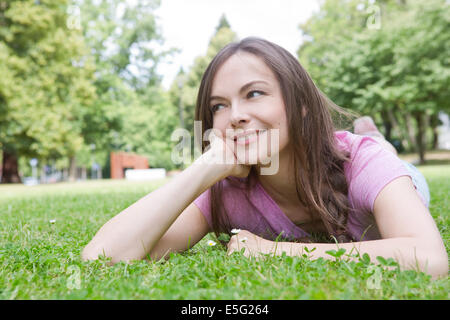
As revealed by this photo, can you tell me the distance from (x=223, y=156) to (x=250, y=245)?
548 millimetres

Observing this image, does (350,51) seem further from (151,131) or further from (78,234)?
(78,234)

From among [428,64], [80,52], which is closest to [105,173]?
[80,52]

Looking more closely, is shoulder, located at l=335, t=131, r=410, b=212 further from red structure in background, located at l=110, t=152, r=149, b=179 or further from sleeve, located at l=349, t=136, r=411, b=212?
red structure in background, located at l=110, t=152, r=149, b=179

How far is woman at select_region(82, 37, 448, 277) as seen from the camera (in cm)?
196

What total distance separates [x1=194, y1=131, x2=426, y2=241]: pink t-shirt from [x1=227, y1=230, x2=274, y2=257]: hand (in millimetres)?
410

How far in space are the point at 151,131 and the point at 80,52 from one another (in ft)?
38.6

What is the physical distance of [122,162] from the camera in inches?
1348

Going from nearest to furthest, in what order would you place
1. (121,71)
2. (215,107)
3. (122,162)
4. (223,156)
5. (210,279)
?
(210,279) < (223,156) < (215,107) < (121,71) < (122,162)

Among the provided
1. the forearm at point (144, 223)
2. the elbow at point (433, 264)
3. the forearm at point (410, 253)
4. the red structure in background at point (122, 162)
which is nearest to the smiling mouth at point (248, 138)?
the forearm at point (144, 223)

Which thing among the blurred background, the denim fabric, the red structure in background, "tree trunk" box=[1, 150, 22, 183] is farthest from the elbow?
the red structure in background

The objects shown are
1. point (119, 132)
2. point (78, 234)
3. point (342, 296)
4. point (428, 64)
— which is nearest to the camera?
point (342, 296)

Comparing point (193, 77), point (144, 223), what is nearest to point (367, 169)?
point (144, 223)

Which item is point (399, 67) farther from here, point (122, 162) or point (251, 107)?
point (122, 162)
